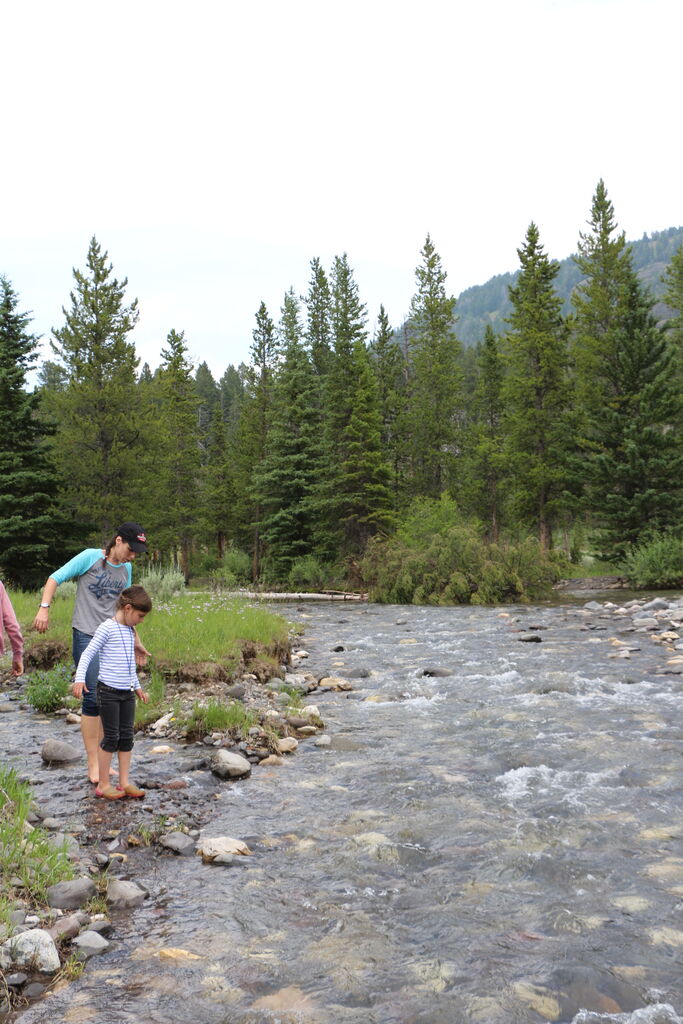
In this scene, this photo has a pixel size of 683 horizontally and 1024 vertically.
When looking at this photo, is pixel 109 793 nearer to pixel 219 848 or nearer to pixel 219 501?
pixel 219 848

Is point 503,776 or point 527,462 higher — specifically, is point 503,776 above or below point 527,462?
below

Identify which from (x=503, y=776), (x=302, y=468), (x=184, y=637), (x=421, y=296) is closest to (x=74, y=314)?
(x=302, y=468)

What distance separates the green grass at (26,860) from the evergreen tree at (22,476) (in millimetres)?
23113

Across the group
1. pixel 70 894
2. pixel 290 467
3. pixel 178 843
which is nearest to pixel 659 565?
pixel 290 467

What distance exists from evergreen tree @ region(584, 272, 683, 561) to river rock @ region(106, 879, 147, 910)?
26.0 meters

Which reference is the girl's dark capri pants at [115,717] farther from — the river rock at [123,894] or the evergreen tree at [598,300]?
the evergreen tree at [598,300]

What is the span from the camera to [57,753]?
6.57 m

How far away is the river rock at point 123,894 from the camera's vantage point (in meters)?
3.96

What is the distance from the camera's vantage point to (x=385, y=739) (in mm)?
7535

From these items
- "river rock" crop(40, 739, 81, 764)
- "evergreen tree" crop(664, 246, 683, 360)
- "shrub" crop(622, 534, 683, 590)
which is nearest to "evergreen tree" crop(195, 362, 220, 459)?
"evergreen tree" crop(664, 246, 683, 360)

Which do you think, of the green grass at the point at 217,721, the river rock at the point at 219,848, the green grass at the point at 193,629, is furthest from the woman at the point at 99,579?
the green grass at the point at 193,629

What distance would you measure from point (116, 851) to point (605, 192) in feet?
144

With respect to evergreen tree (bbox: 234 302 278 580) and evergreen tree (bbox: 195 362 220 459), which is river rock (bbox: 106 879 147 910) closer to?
evergreen tree (bbox: 234 302 278 580)

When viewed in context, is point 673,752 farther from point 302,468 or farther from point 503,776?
point 302,468
